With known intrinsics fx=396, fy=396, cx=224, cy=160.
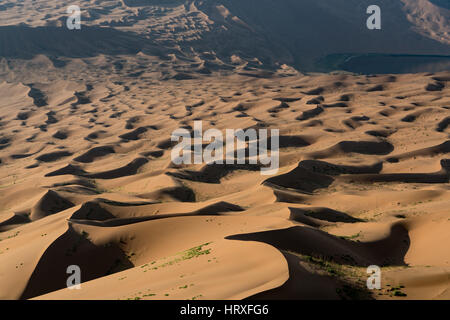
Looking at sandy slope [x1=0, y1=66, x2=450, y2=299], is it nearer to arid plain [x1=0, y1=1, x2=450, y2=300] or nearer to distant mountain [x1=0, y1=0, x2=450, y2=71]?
arid plain [x1=0, y1=1, x2=450, y2=300]

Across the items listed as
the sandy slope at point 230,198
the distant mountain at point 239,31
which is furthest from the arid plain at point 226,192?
the distant mountain at point 239,31

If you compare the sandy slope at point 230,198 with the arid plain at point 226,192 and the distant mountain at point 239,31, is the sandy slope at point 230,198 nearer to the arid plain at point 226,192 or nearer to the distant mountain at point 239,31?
the arid plain at point 226,192

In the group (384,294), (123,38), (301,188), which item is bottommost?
(301,188)

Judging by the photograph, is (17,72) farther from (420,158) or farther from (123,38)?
(420,158)

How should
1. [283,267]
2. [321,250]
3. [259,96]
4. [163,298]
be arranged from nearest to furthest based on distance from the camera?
[163,298] → [283,267] → [321,250] → [259,96]

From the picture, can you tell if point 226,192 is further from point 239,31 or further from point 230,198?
point 239,31

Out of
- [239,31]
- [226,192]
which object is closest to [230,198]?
[226,192]

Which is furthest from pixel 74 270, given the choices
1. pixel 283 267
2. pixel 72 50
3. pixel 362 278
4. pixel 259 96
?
pixel 72 50

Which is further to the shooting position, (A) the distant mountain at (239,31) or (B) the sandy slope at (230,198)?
(A) the distant mountain at (239,31)
